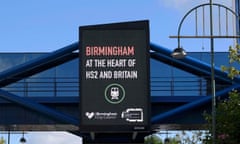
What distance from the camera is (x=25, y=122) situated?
4578cm

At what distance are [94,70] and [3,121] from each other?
662cm

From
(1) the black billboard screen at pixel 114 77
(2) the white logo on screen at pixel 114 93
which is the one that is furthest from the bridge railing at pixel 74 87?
(2) the white logo on screen at pixel 114 93

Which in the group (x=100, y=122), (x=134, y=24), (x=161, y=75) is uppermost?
(x=134, y=24)

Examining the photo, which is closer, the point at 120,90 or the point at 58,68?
the point at 120,90

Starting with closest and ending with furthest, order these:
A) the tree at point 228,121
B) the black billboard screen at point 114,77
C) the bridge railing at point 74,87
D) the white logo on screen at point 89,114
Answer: the tree at point 228,121 < the white logo on screen at point 89,114 < the black billboard screen at point 114,77 < the bridge railing at point 74,87

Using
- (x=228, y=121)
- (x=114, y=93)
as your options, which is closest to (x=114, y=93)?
(x=114, y=93)

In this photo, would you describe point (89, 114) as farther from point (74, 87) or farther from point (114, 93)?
point (74, 87)

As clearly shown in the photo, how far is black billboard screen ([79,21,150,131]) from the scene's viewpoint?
143ft

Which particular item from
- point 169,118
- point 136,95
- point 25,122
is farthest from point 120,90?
point 25,122

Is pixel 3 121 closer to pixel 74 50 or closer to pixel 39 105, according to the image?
pixel 39 105

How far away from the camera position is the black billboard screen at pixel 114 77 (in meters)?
43.6

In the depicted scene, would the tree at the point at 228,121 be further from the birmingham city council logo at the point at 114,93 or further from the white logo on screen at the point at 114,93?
the white logo on screen at the point at 114,93

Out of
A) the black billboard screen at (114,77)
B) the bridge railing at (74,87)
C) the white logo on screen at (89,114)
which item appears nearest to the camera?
the white logo on screen at (89,114)

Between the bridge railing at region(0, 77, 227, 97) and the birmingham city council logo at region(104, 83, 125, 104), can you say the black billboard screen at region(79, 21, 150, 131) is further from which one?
the bridge railing at region(0, 77, 227, 97)
